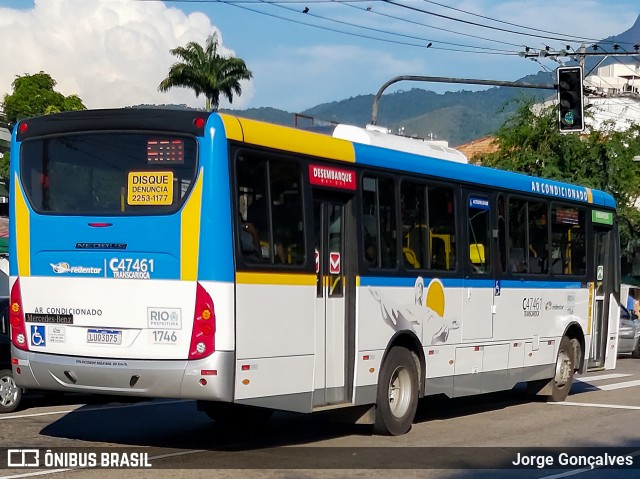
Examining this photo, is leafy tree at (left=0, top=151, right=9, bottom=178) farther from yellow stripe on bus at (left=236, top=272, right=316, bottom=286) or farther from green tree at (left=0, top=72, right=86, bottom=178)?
yellow stripe on bus at (left=236, top=272, right=316, bottom=286)

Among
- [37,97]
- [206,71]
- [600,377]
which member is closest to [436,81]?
[600,377]

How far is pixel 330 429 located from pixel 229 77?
2180 inches

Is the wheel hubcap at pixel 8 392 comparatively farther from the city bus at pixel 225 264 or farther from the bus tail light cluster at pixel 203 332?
the bus tail light cluster at pixel 203 332

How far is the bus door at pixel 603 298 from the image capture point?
18.9 m

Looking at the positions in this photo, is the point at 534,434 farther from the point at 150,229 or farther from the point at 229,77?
the point at 229,77

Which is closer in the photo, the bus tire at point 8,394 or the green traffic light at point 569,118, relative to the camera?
the bus tire at point 8,394

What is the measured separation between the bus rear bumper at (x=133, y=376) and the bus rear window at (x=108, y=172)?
141 centimetres

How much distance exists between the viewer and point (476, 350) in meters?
15.0

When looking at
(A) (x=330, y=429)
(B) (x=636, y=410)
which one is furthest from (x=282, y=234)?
(B) (x=636, y=410)

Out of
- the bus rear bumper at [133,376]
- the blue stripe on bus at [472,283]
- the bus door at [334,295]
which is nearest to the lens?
the bus rear bumper at [133,376]

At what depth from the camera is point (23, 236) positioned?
1118cm

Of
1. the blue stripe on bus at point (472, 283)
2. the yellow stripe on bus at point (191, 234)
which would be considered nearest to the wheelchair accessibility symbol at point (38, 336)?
the yellow stripe on bus at point (191, 234)

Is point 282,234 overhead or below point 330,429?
overhead

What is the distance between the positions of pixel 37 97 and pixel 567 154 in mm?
45099
